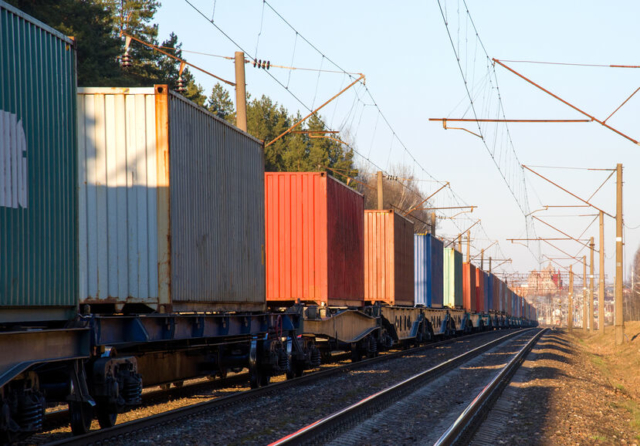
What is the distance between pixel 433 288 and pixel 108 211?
24073 mm

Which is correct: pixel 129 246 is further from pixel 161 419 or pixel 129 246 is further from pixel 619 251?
pixel 619 251

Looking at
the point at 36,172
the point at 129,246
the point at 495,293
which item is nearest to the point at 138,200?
the point at 129,246

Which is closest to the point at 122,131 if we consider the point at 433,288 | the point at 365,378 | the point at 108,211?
the point at 108,211

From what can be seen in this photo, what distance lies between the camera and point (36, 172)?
7.61 meters

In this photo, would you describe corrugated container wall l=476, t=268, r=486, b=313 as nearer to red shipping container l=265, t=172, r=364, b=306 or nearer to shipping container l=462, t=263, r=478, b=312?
shipping container l=462, t=263, r=478, b=312

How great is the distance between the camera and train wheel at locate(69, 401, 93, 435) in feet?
27.7

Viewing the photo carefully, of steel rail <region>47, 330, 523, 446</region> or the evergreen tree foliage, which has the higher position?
the evergreen tree foliage

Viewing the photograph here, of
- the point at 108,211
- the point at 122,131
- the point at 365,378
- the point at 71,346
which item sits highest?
the point at 122,131

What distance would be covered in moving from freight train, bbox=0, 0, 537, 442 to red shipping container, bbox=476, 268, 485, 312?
34.0 metres

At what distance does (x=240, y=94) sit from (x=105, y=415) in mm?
10812

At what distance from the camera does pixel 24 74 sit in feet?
24.4

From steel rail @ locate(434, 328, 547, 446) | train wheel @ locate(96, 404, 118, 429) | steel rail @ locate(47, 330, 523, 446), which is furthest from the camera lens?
train wheel @ locate(96, 404, 118, 429)

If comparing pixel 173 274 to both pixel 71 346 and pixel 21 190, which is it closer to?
pixel 71 346

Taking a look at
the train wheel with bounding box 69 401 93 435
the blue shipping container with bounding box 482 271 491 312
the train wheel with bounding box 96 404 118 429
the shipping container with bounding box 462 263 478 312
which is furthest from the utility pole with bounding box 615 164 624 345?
the train wheel with bounding box 69 401 93 435
